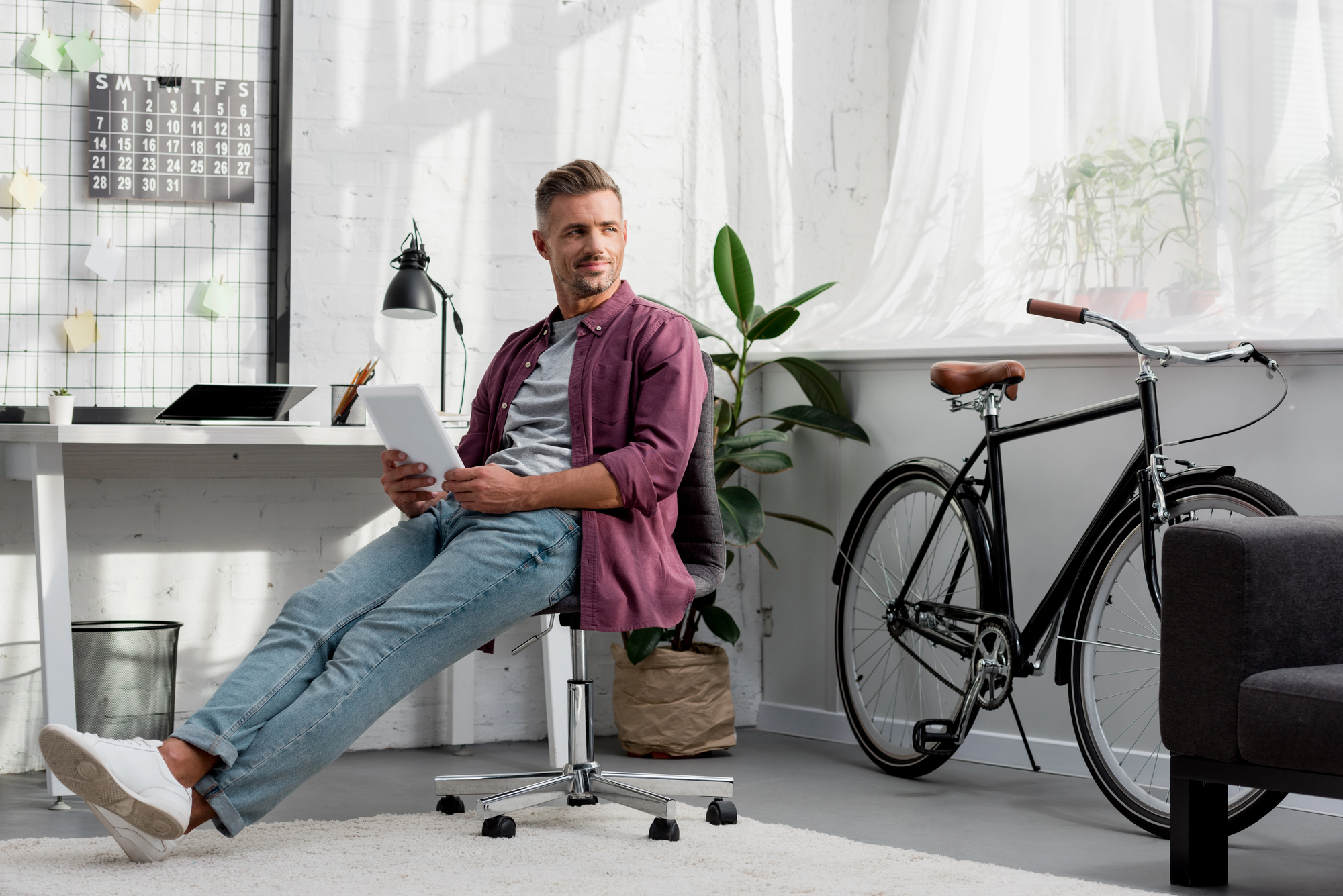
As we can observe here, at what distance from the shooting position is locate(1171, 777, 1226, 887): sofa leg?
2.11 metres

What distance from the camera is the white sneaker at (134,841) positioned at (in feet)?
6.55

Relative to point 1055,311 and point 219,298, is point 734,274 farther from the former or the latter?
point 219,298

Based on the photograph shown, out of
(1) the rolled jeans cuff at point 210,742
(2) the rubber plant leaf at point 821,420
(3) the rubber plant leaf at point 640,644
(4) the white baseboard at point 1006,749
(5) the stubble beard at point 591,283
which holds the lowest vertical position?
(4) the white baseboard at point 1006,749

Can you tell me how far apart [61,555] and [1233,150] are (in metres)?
2.35

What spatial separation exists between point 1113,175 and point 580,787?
172cm

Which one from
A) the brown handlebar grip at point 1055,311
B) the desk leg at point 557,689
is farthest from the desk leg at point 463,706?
the brown handlebar grip at point 1055,311

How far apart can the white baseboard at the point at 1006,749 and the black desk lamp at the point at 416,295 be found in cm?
117

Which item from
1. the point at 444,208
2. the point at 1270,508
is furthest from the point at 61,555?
the point at 1270,508

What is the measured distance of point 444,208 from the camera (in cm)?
343

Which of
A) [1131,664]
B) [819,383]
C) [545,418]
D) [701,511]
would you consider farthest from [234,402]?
[1131,664]

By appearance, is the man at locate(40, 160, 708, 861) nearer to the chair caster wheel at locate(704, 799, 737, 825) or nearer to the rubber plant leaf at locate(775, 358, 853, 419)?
the chair caster wheel at locate(704, 799, 737, 825)

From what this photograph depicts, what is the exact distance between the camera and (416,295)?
3.07 metres

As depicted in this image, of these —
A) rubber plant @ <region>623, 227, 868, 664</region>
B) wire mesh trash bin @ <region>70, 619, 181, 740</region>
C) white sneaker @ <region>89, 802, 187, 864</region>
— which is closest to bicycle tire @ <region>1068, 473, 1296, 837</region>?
rubber plant @ <region>623, 227, 868, 664</region>

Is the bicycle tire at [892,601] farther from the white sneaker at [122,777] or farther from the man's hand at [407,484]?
the white sneaker at [122,777]
